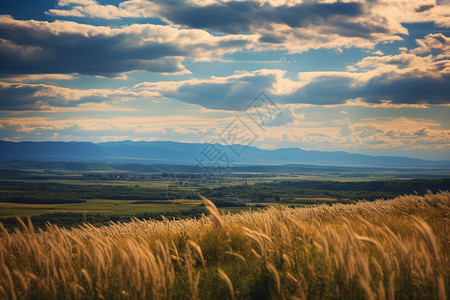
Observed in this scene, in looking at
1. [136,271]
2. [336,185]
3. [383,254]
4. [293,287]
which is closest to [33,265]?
[136,271]

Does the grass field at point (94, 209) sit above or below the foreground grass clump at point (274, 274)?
below

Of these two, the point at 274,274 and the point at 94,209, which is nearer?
the point at 274,274

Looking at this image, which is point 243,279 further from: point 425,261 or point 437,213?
point 437,213

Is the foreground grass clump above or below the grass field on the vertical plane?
above

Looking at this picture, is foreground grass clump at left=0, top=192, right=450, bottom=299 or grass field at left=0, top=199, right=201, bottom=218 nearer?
foreground grass clump at left=0, top=192, right=450, bottom=299

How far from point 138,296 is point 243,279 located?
1.79 metres

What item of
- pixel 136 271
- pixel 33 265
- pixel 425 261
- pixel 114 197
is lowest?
pixel 114 197

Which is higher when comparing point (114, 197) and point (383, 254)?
point (383, 254)

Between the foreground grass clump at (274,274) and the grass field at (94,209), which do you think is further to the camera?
the grass field at (94,209)

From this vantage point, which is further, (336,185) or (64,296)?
(336,185)

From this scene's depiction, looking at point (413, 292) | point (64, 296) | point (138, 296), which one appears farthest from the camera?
point (64, 296)

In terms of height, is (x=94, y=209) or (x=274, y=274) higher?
(x=274, y=274)

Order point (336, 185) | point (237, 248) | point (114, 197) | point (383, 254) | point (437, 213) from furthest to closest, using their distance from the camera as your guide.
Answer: point (336, 185) → point (114, 197) → point (437, 213) → point (237, 248) → point (383, 254)

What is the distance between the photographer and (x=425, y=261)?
471cm
